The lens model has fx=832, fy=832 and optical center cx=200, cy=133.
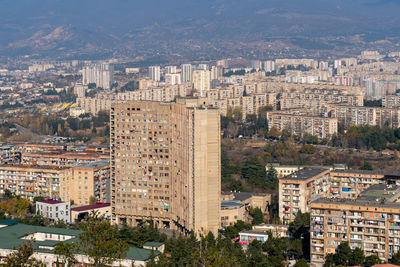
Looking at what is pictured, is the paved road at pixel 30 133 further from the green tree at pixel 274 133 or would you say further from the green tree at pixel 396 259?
the green tree at pixel 396 259

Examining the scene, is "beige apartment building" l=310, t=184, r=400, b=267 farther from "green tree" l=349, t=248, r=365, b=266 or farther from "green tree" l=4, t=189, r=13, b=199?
"green tree" l=4, t=189, r=13, b=199

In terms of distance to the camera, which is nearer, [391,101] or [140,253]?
[140,253]

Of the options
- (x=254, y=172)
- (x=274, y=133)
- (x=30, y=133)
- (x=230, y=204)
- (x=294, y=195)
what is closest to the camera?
(x=294, y=195)

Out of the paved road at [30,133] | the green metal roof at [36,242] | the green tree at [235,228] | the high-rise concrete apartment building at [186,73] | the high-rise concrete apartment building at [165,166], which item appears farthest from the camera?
the high-rise concrete apartment building at [186,73]

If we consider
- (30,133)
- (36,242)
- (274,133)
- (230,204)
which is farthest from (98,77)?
(36,242)

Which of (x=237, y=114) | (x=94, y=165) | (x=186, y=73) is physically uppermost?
(x=186, y=73)

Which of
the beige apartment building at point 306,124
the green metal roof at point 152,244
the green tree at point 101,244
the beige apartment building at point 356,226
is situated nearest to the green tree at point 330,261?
the beige apartment building at point 356,226

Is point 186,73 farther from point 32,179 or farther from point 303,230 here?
point 303,230
